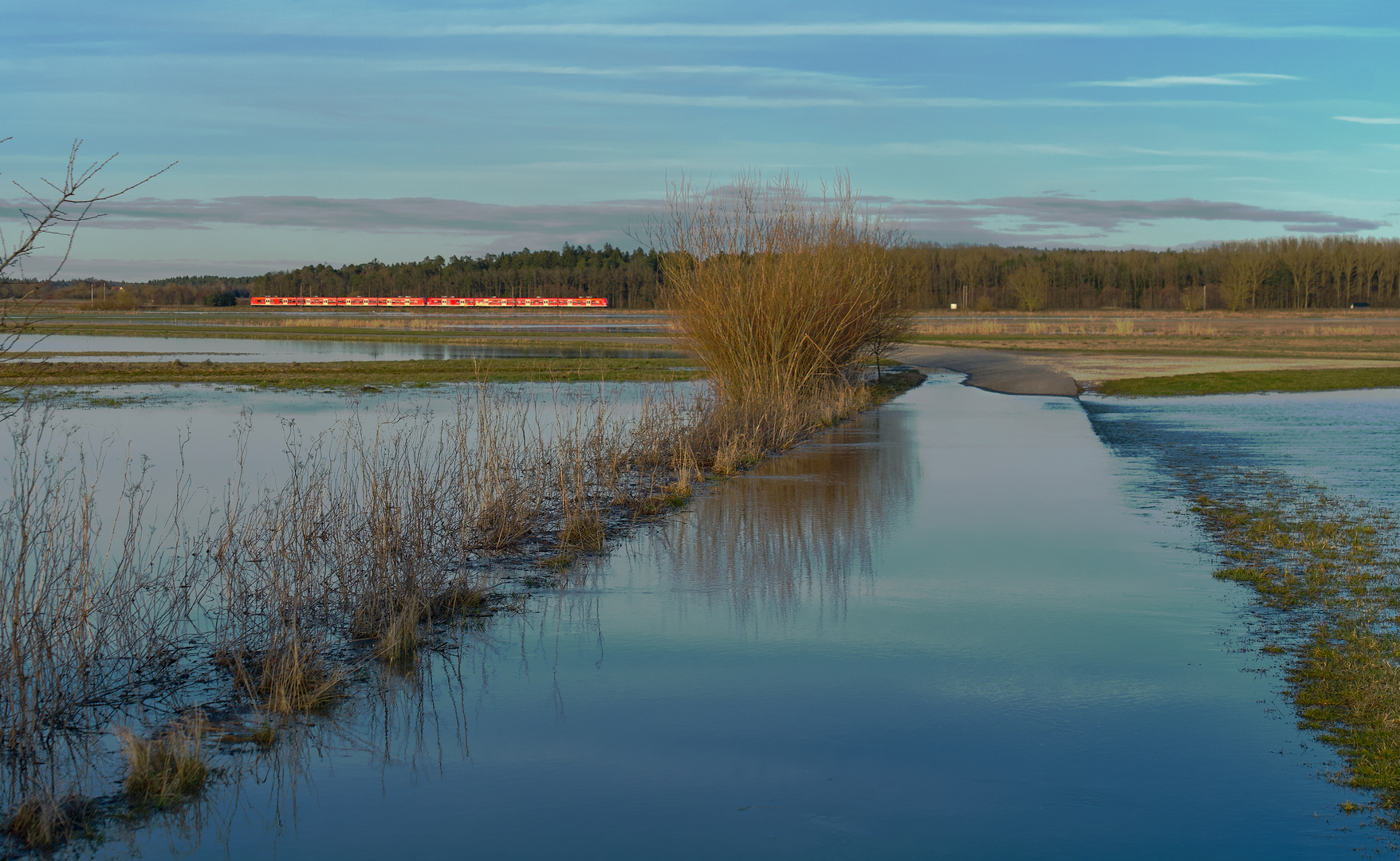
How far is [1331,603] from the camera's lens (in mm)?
7836

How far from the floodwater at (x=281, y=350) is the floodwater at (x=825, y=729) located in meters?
30.0

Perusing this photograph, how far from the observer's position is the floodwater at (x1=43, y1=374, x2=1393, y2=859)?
446 centimetres

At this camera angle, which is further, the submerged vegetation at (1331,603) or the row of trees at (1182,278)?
the row of trees at (1182,278)

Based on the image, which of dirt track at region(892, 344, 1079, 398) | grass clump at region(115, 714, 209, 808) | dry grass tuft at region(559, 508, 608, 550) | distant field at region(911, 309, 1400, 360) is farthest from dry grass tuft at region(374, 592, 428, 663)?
distant field at region(911, 309, 1400, 360)

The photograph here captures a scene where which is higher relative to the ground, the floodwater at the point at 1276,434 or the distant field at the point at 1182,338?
the distant field at the point at 1182,338

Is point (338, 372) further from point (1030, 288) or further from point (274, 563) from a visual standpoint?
point (1030, 288)

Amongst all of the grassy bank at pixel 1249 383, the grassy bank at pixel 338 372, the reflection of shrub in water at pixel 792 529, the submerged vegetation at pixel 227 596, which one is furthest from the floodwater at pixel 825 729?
the grassy bank at pixel 338 372

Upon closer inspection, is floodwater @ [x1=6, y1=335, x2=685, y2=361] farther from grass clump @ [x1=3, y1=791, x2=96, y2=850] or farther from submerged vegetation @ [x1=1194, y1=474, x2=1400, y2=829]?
grass clump @ [x1=3, y1=791, x2=96, y2=850]

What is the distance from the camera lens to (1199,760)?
16.8 ft

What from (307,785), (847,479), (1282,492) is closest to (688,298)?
(847,479)

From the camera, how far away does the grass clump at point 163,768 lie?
4801 mm

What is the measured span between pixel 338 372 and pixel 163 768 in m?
30.5

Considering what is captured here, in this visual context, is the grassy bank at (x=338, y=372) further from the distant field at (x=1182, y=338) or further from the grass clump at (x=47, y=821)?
the grass clump at (x=47, y=821)

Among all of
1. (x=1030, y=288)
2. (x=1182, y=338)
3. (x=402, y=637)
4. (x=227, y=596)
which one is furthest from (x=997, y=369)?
(x=1030, y=288)
